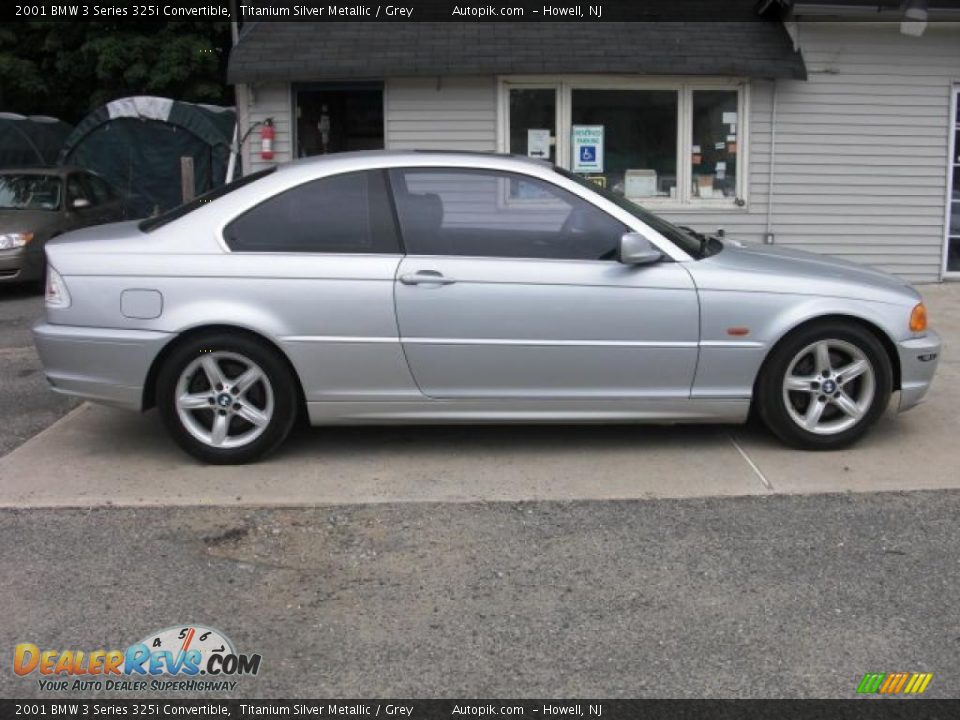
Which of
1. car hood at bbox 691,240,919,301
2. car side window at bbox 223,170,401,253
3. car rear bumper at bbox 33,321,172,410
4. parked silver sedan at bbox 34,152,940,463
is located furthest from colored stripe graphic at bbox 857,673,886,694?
car rear bumper at bbox 33,321,172,410

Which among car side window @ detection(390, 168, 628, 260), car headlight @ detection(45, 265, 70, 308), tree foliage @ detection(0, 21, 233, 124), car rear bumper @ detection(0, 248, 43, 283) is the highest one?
tree foliage @ detection(0, 21, 233, 124)

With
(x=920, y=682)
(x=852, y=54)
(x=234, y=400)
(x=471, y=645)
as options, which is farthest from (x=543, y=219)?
(x=852, y=54)

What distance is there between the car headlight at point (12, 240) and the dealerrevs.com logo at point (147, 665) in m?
8.47

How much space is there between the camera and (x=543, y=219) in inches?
200

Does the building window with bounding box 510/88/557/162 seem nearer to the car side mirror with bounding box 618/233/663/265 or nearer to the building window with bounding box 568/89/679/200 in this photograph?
the building window with bounding box 568/89/679/200

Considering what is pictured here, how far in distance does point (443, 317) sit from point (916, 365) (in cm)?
253

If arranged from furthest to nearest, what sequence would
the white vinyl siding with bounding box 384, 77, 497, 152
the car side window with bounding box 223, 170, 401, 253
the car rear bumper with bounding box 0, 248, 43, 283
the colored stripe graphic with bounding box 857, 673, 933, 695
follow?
1. the car rear bumper with bounding box 0, 248, 43, 283
2. the white vinyl siding with bounding box 384, 77, 497, 152
3. the car side window with bounding box 223, 170, 401, 253
4. the colored stripe graphic with bounding box 857, 673, 933, 695

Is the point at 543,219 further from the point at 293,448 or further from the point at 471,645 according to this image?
the point at 471,645

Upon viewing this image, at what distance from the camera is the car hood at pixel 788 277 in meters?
5.03

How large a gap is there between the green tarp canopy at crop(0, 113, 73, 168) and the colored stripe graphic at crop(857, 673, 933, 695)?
1601cm

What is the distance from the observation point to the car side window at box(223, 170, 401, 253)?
502 centimetres

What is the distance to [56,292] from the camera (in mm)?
5012
